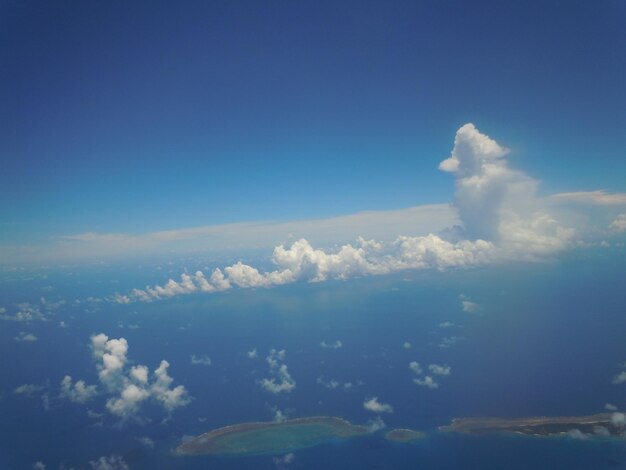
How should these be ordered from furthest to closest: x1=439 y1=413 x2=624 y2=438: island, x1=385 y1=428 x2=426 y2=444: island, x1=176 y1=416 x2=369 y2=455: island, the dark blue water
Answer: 1. x1=176 y1=416 x2=369 y2=455: island
2. x1=385 y1=428 x2=426 y2=444: island
3. the dark blue water
4. x1=439 y1=413 x2=624 y2=438: island

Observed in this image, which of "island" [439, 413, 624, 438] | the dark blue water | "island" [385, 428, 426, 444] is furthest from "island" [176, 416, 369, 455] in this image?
"island" [439, 413, 624, 438]

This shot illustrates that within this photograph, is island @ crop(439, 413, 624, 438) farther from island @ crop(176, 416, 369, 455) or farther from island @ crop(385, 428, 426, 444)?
island @ crop(176, 416, 369, 455)

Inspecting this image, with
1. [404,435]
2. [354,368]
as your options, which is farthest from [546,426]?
[354,368]

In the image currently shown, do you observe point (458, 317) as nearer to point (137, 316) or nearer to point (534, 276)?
point (534, 276)

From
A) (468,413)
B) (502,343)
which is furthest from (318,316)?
(468,413)

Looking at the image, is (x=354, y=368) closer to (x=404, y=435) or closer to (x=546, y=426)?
(x=404, y=435)

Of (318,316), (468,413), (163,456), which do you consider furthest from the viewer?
(318,316)

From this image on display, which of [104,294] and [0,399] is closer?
[0,399]
